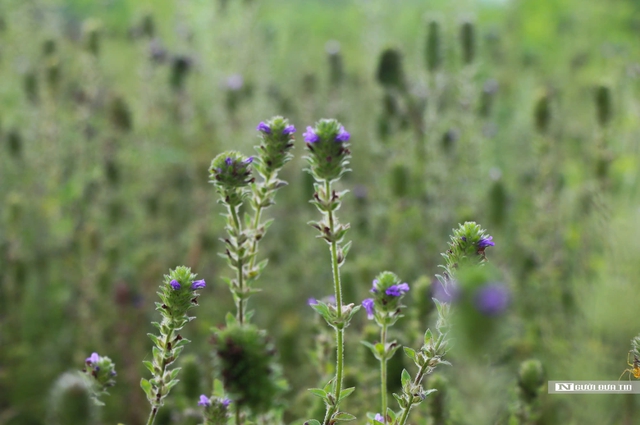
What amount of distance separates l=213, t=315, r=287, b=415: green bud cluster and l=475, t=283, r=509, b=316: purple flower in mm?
430

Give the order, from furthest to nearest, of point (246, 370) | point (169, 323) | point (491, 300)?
A: point (169, 323)
point (246, 370)
point (491, 300)

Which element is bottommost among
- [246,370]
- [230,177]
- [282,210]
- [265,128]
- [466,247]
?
[246,370]

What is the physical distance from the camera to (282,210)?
14.2 feet

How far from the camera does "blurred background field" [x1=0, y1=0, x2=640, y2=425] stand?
241 cm

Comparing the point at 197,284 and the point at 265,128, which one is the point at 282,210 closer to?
the point at 265,128

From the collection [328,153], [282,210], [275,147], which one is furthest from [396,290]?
[282,210]

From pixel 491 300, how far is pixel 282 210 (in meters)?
3.54

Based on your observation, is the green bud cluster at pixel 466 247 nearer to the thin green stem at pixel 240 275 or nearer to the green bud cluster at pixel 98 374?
the thin green stem at pixel 240 275

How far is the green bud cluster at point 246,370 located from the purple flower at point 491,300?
1.41 ft

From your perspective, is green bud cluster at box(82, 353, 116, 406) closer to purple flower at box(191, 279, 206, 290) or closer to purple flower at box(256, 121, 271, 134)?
purple flower at box(191, 279, 206, 290)

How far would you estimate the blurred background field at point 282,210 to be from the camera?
241 cm

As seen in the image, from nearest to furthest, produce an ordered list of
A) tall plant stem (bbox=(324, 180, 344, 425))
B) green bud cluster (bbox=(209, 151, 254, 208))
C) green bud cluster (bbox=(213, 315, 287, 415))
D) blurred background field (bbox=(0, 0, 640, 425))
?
green bud cluster (bbox=(213, 315, 287, 415))
tall plant stem (bbox=(324, 180, 344, 425))
green bud cluster (bbox=(209, 151, 254, 208))
blurred background field (bbox=(0, 0, 640, 425))

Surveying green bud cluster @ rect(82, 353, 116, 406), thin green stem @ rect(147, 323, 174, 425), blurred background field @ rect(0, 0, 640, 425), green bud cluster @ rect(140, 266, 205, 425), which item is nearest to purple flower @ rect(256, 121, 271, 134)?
green bud cluster @ rect(140, 266, 205, 425)

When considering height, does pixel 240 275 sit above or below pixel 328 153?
below
